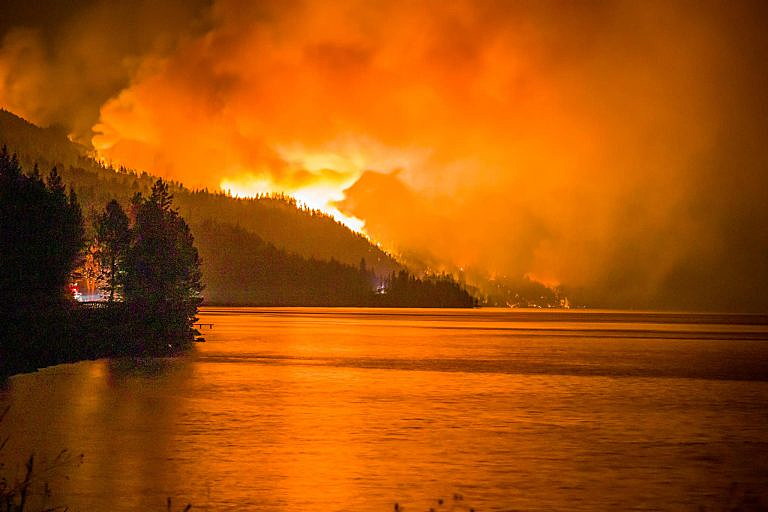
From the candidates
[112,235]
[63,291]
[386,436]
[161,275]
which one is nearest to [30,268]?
[63,291]

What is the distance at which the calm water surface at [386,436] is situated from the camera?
3144 cm

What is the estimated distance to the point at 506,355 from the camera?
11475 cm

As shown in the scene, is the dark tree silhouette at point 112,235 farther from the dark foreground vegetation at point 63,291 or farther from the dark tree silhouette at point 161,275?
the dark foreground vegetation at point 63,291

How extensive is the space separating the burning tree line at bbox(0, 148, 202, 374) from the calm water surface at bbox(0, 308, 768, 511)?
5910 millimetres

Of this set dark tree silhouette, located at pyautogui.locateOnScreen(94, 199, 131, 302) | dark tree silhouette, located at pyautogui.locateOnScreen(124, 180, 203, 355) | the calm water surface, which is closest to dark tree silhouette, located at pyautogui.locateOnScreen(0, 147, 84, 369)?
the calm water surface

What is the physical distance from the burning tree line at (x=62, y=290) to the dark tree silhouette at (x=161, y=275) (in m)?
0.15

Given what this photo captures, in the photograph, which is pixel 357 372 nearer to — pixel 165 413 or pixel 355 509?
pixel 165 413

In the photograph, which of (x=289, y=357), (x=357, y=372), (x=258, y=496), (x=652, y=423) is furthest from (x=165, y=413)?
(x=289, y=357)

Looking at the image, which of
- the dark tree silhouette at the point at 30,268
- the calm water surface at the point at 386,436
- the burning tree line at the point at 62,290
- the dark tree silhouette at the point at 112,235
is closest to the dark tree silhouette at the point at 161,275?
the burning tree line at the point at 62,290

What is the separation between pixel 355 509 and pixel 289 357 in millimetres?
75033

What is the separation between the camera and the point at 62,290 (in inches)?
4670

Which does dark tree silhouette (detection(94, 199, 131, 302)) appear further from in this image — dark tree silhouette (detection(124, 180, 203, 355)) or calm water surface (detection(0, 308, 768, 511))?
calm water surface (detection(0, 308, 768, 511))

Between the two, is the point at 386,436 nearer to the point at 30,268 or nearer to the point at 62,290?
the point at 30,268

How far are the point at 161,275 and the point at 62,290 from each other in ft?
79.6
